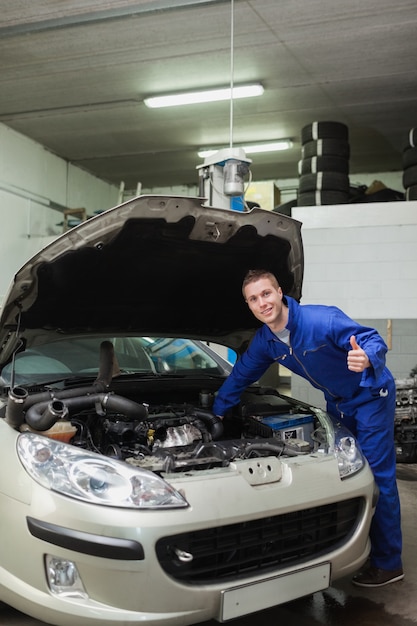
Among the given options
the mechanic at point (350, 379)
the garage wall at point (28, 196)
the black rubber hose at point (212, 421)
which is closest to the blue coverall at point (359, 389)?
the mechanic at point (350, 379)

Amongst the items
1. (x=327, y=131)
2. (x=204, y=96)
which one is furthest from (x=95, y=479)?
(x=204, y=96)

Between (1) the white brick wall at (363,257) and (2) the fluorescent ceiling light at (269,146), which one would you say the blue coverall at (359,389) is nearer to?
(1) the white brick wall at (363,257)

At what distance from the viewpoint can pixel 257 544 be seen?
1.79 meters

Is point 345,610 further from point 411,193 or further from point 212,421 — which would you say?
point 411,193

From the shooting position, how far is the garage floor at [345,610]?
2195mm

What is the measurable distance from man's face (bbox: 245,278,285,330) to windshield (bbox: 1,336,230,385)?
2.39ft

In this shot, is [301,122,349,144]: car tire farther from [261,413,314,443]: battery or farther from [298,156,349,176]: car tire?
[261,413,314,443]: battery

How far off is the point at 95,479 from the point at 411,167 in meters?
5.93

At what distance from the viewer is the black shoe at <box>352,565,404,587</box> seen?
249 centimetres

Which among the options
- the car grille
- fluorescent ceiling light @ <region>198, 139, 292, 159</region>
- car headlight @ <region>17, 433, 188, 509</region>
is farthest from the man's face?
fluorescent ceiling light @ <region>198, 139, 292, 159</region>

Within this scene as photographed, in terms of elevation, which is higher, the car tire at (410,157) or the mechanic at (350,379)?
the car tire at (410,157)

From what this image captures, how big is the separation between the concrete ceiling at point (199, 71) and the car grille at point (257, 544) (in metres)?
4.56

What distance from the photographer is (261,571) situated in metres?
1.79

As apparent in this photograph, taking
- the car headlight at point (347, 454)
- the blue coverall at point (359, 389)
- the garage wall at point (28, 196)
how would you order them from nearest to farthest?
the car headlight at point (347, 454) < the blue coverall at point (359, 389) < the garage wall at point (28, 196)
